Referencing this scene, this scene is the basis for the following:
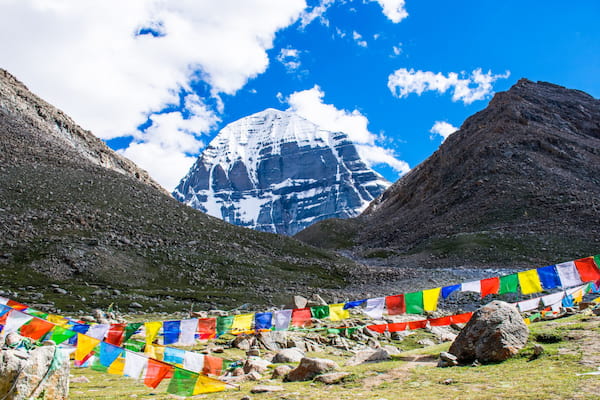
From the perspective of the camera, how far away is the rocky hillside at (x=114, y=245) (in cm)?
2981

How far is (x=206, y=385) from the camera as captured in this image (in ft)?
25.7

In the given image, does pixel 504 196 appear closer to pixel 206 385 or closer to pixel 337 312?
pixel 337 312

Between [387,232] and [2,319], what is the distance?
84777mm

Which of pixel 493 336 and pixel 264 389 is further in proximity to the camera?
pixel 493 336

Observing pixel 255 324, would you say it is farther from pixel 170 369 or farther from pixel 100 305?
pixel 100 305

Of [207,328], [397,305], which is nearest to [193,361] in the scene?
[207,328]

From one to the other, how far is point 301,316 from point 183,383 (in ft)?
32.3

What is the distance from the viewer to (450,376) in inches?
338

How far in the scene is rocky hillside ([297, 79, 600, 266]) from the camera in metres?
60.8

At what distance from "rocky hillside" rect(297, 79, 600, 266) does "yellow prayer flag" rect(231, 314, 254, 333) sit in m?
47.3

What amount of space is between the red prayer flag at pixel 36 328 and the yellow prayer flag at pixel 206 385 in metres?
6.77

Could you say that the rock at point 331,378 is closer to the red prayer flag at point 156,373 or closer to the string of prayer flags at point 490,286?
the red prayer flag at point 156,373

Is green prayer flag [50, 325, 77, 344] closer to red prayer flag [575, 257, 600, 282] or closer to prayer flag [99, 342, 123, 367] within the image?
prayer flag [99, 342, 123, 367]

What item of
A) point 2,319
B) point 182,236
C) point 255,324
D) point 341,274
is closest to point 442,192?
point 341,274
